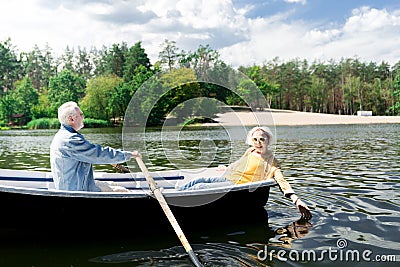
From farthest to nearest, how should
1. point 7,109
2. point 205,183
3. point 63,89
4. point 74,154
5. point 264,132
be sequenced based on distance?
1. point 63,89
2. point 7,109
3. point 264,132
4. point 205,183
5. point 74,154

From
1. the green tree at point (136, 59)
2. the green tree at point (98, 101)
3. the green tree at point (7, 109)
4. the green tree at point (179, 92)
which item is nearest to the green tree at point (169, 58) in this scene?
the green tree at point (179, 92)

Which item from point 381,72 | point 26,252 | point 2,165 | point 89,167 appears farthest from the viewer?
point 381,72

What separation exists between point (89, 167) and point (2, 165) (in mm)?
8597

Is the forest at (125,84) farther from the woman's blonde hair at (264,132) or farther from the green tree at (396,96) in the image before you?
the woman's blonde hair at (264,132)

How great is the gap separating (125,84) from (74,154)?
1639 inches

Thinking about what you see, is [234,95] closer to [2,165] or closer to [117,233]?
[117,233]

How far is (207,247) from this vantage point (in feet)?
14.1

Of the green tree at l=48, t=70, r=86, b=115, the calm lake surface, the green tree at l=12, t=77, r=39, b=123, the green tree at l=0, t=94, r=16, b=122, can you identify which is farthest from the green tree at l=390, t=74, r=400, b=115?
the calm lake surface

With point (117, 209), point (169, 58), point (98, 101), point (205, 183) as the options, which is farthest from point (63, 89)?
point (117, 209)

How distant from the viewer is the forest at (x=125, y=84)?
1762 inches

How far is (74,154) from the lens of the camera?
4121mm

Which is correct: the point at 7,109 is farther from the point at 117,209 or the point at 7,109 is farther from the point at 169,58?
the point at 117,209

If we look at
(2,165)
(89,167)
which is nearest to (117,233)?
(89,167)

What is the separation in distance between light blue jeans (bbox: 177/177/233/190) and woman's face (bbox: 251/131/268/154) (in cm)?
57
